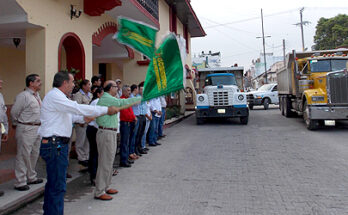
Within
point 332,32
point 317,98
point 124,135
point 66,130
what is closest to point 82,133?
point 124,135

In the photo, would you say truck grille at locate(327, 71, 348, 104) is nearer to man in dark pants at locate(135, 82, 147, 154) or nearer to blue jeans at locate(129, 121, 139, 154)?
man in dark pants at locate(135, 82, 147, 154)

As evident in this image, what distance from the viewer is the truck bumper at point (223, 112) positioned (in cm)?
1173

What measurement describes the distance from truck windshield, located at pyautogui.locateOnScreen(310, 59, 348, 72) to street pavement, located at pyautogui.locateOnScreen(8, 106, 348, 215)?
387 cm

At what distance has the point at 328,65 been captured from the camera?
10.8 m

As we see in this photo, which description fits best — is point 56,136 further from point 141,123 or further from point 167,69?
point 141,123

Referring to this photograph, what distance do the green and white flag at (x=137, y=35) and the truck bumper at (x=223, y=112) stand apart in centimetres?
863

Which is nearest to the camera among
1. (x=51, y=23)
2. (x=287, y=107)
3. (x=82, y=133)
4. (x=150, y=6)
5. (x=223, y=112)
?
(x=82, y=133)

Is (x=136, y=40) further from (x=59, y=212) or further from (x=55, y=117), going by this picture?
(x=59, y=212)

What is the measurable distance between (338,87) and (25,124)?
950cm

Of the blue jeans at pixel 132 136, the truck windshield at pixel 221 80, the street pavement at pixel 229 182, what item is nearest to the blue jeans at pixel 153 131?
the street pavement at pixel 229 182

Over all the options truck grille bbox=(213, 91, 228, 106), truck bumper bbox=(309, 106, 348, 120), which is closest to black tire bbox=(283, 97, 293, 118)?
truck grille bbox=(213, 91, 228, 106)

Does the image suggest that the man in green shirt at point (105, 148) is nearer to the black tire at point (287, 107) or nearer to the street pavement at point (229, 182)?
the street pavement at point (229, 182)

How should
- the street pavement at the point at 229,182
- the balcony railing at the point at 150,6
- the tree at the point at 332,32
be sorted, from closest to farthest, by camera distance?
the street pavement at the point at 229,182 < the balcony railing at the point at 150,6 < the tree at the point at 332,32

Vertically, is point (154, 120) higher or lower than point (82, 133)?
higher
